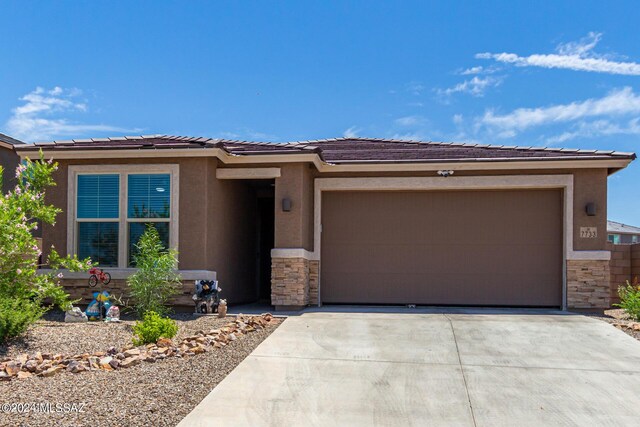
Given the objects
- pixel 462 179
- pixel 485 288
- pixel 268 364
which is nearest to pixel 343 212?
pixel 462 179

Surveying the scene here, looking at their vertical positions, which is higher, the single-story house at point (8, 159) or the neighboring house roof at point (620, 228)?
the single-story house at point (8, 159)

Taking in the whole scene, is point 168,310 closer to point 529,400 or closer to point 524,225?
point 529,400

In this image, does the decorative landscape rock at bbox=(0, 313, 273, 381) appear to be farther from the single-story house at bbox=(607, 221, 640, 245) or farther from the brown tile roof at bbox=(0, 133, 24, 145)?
the single-story house at bbox=(607, 221, 640, 245)

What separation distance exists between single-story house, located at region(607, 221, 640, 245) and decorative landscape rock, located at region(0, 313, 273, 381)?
23024 mm

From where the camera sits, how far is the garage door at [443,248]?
12195mm

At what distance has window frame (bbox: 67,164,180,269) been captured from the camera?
11211mm

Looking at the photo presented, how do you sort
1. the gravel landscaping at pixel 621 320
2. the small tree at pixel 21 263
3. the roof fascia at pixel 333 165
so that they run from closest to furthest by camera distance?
the small tree at pixel 21 263 < the gravel landscaping at pixel 621 320 < the roof fascia at pixel 333 165

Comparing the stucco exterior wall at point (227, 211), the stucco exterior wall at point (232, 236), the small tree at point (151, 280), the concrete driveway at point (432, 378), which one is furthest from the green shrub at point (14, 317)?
the stucco exterior wall at point (232, 236)

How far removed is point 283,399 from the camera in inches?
229

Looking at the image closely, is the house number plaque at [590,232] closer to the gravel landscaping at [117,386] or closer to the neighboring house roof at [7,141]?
the gravel landscaping at [117,386]

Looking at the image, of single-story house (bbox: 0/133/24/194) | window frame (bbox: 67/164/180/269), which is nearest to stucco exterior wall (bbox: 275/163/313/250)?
window frame (bbox: 67/164/180/269)

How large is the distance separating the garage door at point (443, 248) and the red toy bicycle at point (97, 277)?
4.42 metres

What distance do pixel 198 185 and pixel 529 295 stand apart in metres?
7.16

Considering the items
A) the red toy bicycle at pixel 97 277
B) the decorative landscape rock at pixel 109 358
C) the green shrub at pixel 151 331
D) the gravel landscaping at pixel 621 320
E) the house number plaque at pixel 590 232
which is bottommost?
the gravel landscaping at pixel 621 320
